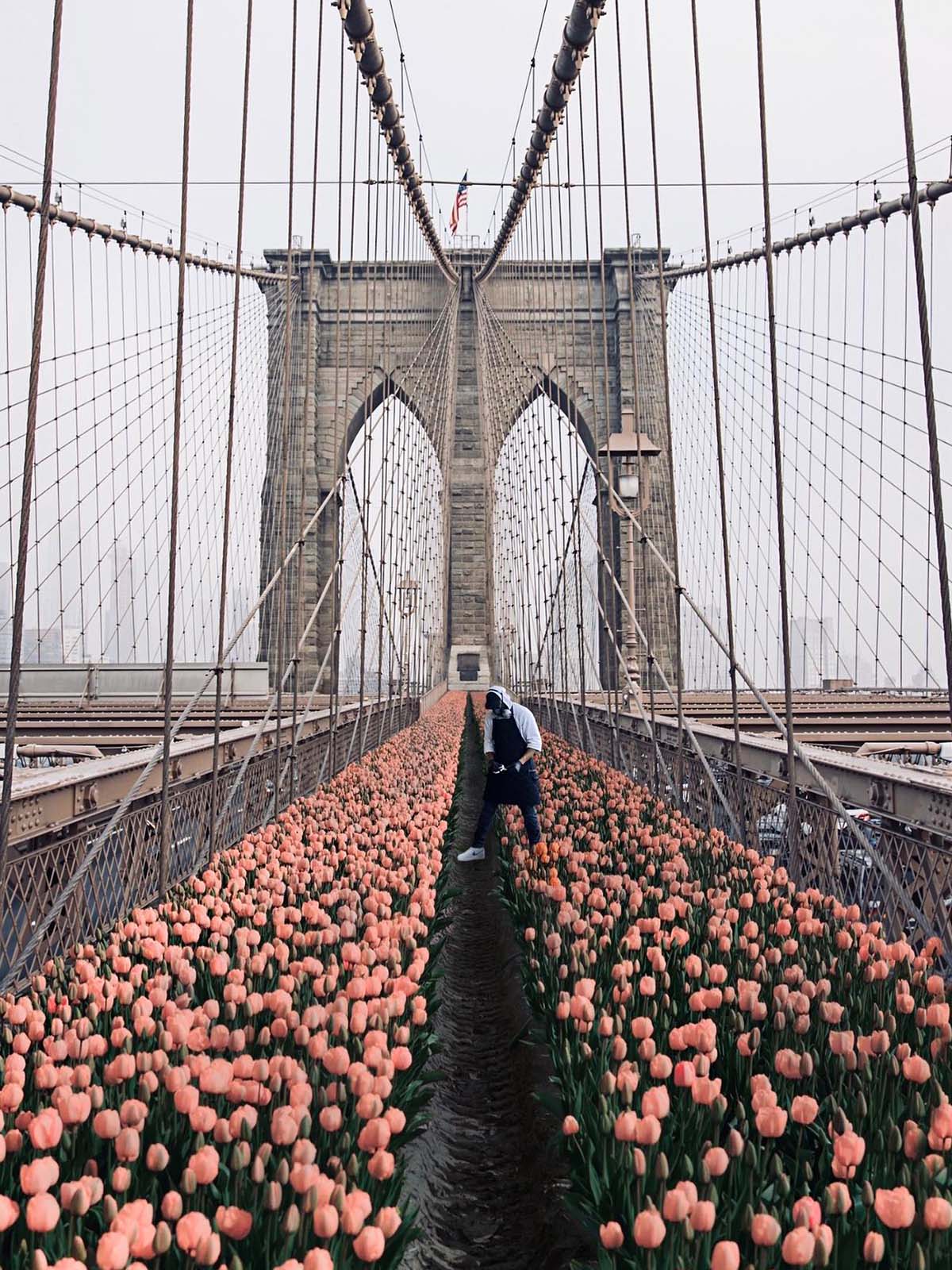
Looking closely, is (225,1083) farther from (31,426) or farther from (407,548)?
(407,548)

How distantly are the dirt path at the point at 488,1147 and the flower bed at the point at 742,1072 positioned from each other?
0.25 meters

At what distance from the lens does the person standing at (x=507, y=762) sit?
5.36 metres

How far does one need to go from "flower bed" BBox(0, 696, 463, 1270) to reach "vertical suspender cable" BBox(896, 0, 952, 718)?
1714 mm

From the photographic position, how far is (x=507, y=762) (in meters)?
5.55

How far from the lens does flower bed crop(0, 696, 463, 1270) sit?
123cm

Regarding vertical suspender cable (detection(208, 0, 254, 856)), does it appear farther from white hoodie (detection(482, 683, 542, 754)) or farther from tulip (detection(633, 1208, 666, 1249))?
tulip (detection(633, 1208, 666, 1249))

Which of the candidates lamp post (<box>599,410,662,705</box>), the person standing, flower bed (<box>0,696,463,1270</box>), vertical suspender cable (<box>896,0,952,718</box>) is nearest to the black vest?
the person standing

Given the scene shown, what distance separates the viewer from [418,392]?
25.9 m

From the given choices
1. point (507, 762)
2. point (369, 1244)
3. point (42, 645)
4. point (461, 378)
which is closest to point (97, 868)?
point (507, 762)

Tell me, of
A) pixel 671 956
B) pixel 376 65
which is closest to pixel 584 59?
pixel 376 65

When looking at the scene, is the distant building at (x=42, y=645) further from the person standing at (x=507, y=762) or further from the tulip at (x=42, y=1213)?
the tulip at (x=42, y=1213)

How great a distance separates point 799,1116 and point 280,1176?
79 cm

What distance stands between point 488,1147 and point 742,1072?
2.84ft

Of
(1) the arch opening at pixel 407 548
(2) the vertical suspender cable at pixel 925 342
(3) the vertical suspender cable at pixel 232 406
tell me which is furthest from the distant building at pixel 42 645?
(2) the vertical suspender cable at pixel 925 342
